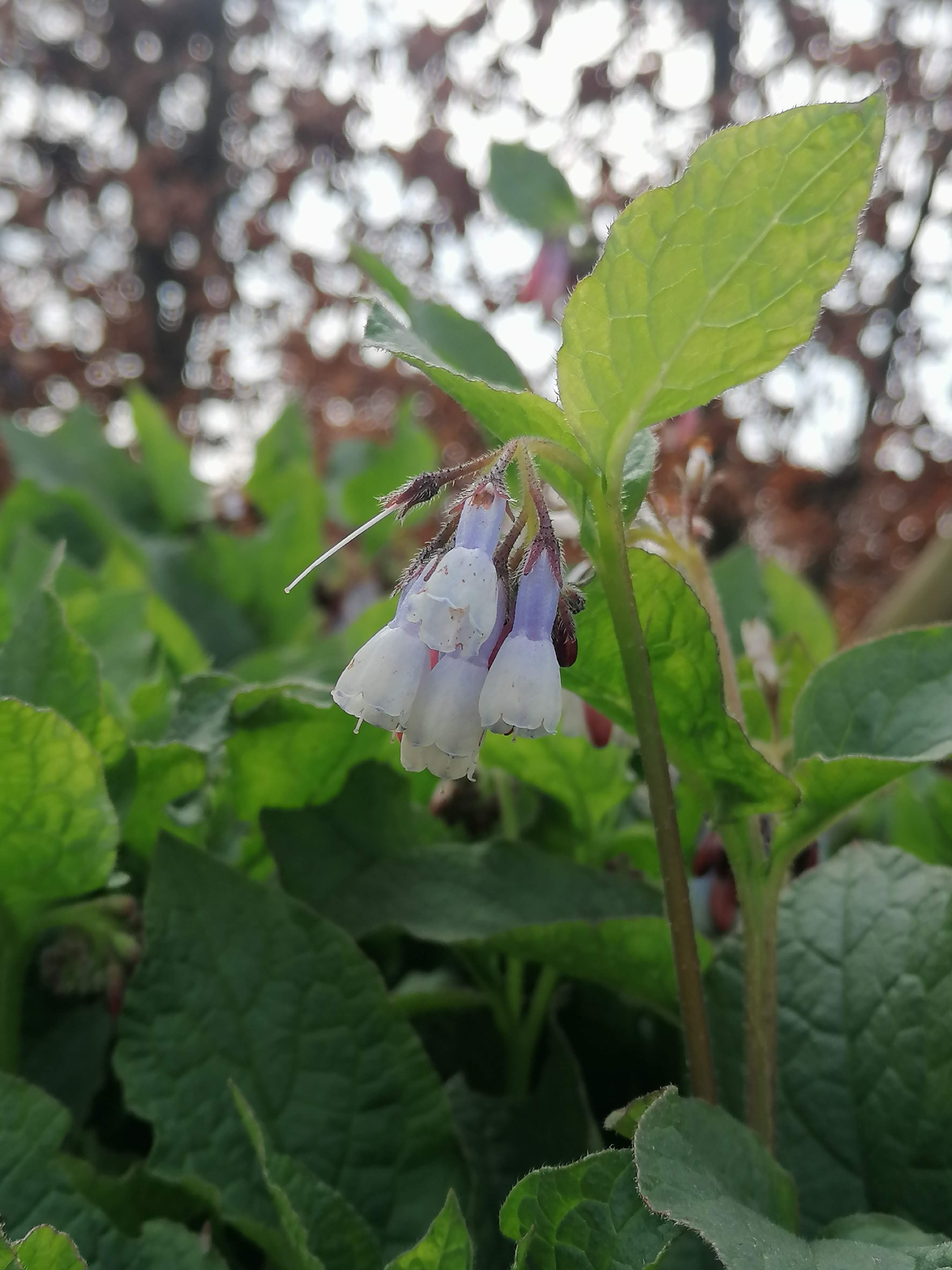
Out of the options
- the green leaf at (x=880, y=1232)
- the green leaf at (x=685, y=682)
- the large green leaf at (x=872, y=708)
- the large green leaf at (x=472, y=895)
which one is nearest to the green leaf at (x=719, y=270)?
the green leaf at (x=685, y=682)

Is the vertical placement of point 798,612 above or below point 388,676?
below

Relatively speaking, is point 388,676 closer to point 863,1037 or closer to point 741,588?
point 863,1037

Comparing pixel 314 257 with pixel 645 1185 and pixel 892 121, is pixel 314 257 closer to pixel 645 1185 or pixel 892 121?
pixel 892 121

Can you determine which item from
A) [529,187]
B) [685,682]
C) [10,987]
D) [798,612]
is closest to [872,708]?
[685,682]

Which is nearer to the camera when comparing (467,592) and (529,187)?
(467,592)

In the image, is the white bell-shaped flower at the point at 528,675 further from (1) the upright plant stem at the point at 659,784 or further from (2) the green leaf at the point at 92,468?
(2) the green leaf at the point at 92,468

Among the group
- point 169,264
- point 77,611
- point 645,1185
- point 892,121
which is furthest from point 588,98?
point 645,1185
